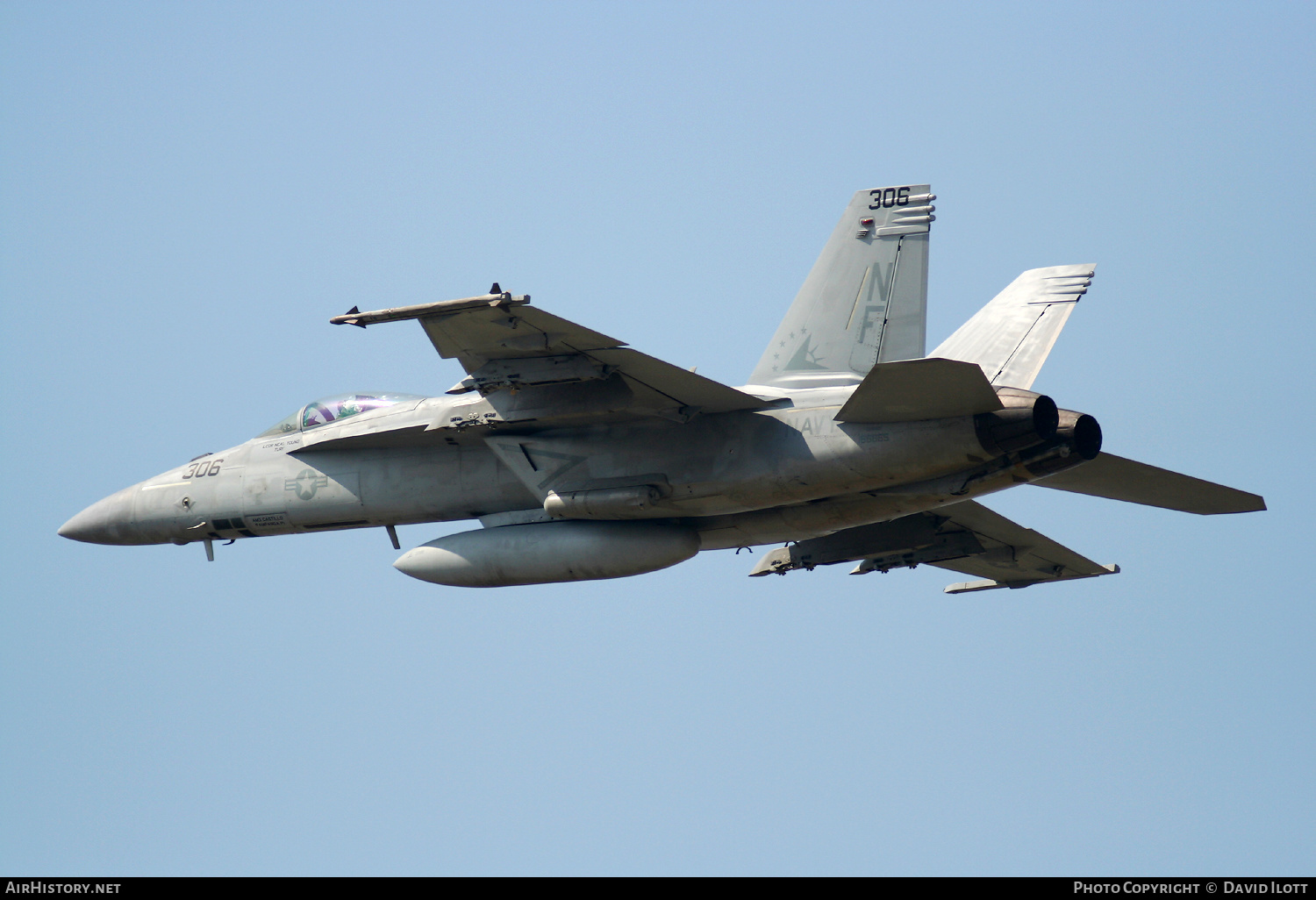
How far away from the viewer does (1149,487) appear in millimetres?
18938

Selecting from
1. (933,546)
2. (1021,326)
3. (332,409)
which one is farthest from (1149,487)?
(332,409)

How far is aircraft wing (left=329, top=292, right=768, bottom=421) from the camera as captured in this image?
50.3ft

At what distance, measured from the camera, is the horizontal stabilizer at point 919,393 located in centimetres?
1534

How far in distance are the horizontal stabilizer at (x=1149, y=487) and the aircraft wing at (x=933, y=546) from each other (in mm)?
2260

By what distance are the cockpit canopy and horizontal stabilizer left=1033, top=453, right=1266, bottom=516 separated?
8568mm

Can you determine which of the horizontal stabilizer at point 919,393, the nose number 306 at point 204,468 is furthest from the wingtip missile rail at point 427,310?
the nose number 306 at point 204,468

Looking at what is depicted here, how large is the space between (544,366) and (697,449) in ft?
7.21

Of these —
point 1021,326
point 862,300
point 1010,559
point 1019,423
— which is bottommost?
point 1010,559

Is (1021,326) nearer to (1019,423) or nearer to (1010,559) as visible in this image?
(1019,423)

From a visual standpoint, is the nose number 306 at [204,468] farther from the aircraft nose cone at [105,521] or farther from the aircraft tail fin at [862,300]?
the aircraft tail fin at [862,300]

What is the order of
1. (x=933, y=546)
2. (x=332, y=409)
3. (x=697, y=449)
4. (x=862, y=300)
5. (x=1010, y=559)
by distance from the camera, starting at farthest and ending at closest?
1. (x=1010, y=559)
2. (x=933, y=546)
3. (x=332, y=409)
4. (x=862, y=300)
5. (x=697, y=449)

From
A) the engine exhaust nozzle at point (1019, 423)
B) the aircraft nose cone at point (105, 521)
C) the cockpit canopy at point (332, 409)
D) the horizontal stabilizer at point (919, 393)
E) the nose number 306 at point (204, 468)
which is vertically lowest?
the engine exhaust nozzle at point (1019, 423)

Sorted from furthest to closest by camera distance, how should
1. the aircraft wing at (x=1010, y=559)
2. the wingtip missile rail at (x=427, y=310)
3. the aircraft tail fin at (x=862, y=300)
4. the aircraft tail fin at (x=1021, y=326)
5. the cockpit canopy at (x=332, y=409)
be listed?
the aircraft wing at (x=1010, y=559), the cockpit canopy at (x=332, y=409), the aircraft tail fin at (x=1021, y=326), the aircraft tail fin at (x=862, y=300), the wingtip missile rail at (x=427, y=310)

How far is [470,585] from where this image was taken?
748 inches
